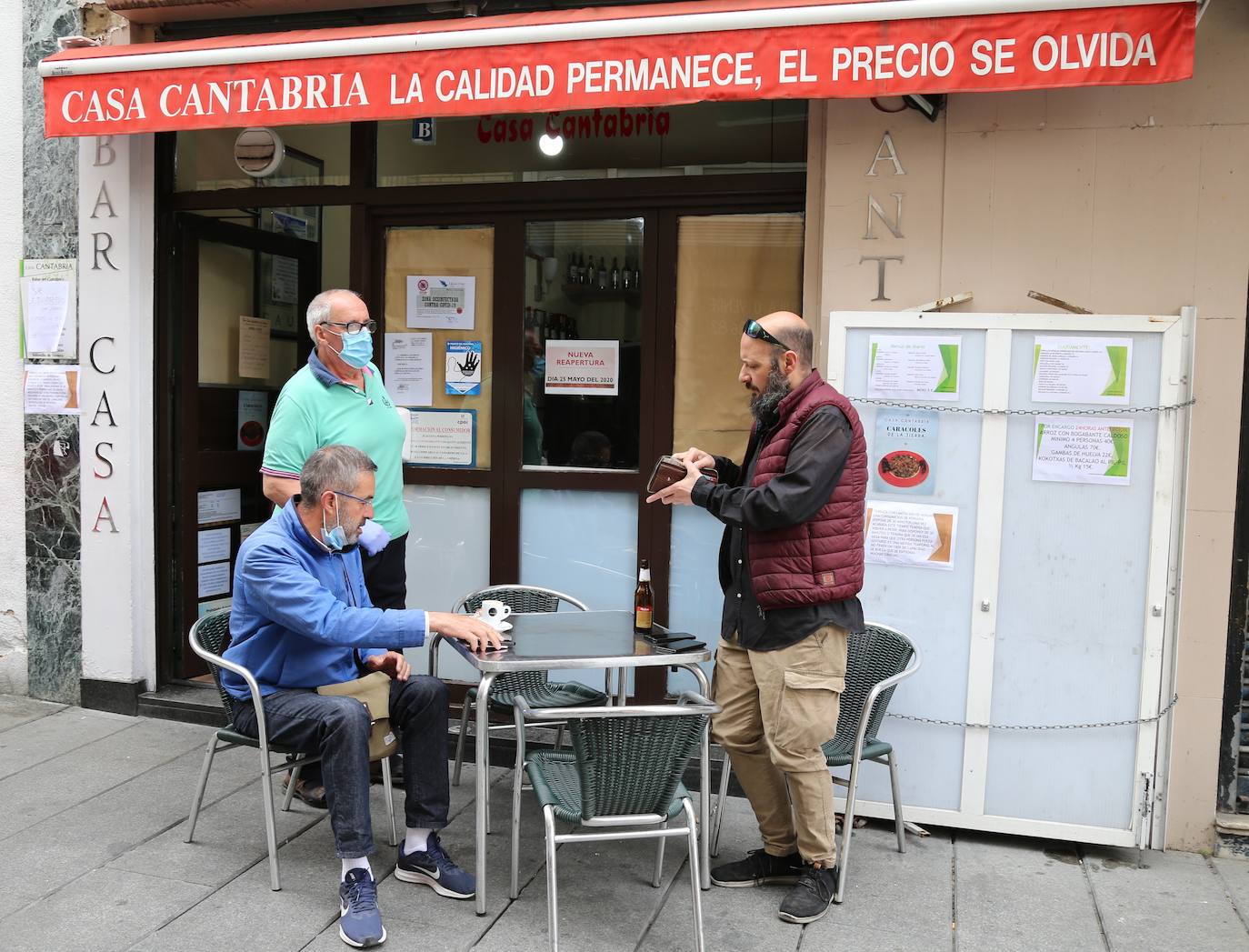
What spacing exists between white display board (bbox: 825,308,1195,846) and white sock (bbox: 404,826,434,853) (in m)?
1.76

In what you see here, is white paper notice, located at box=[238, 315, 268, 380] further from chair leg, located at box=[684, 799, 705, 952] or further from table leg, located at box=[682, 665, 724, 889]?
chair leg, located at box=[684, 799, 705, 952]

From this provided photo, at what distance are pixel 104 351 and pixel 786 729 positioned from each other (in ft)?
13.3

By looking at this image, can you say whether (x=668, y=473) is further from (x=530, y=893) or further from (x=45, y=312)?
(x=45, y=312)

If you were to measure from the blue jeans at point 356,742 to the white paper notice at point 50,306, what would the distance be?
291 centimetres

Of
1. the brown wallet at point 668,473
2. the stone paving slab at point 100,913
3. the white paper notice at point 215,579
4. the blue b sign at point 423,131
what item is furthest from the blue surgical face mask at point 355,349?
the white paper notice at point 215,579

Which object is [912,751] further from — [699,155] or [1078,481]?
[699,155]

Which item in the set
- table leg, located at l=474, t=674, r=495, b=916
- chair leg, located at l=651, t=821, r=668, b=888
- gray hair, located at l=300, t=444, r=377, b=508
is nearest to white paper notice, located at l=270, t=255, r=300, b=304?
gray hair, located at l=300, t=444, r=377, b=508

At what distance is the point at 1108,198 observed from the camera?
166 inches

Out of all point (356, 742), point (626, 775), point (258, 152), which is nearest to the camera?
point (626, 775)

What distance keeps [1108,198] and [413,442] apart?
11.1ft

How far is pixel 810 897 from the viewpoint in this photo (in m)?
3.62

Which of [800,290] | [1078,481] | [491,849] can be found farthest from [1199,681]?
[491,849]

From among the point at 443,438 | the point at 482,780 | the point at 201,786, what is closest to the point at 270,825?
the point at 201,786

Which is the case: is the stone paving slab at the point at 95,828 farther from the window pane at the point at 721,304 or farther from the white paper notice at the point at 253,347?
the window pane at the point at 721,304
